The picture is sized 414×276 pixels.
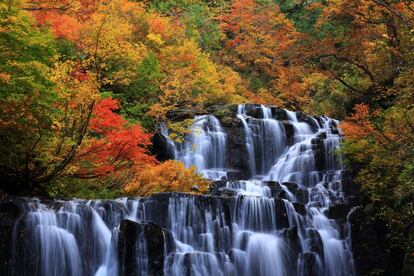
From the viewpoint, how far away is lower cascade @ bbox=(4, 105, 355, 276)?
1085 cm

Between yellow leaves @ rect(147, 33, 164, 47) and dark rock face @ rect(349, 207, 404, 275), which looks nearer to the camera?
dark rock face @ rect(349, 207, 404, 275)

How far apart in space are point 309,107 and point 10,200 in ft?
77.2

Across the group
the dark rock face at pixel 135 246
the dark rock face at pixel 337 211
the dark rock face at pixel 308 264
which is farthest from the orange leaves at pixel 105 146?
the dark rock face at pixel 337 211

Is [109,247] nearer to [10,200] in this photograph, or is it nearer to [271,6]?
[10,200]

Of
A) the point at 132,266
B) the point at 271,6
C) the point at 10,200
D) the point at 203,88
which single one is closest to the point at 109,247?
the point at 132,266

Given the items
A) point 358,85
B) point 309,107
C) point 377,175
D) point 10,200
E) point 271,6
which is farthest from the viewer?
point 271,6

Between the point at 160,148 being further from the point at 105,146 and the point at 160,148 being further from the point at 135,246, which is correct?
the point at 135,246

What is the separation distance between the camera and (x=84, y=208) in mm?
11477

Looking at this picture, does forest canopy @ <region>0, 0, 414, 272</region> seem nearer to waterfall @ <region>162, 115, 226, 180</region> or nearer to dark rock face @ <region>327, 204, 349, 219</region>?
dark rock face @ <region>327, 204, 349, 219</region>

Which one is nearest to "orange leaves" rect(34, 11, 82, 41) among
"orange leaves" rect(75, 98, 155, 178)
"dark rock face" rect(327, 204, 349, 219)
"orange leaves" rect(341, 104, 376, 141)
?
"orange leaves" rect(75, 98, 155, 178)

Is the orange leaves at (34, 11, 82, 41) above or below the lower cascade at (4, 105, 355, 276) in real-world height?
above

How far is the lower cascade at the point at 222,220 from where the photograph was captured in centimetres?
1085

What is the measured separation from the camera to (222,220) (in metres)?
14.1

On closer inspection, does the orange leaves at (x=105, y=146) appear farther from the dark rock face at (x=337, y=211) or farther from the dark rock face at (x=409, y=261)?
the dark rock face at (x=409, y=261)
